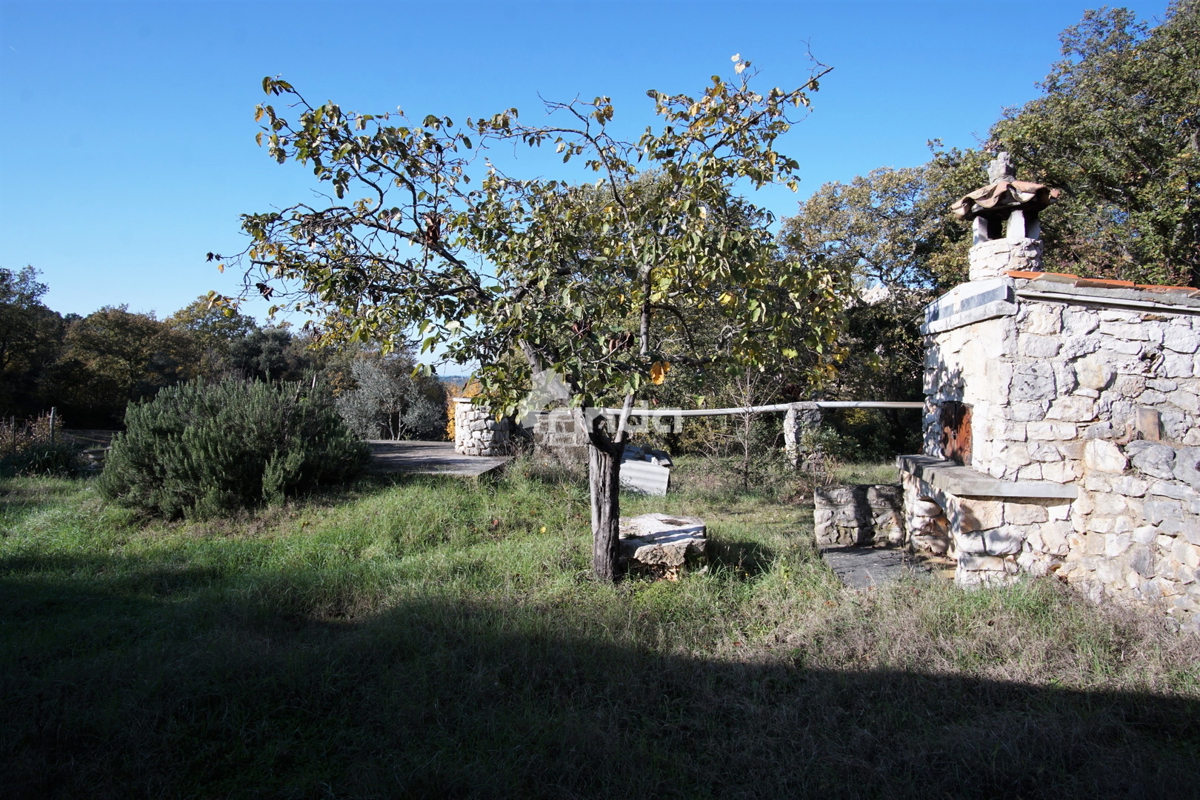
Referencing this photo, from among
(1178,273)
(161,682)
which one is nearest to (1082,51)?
(1178,273)

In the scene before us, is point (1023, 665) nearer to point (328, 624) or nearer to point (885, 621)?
point (885, 621)

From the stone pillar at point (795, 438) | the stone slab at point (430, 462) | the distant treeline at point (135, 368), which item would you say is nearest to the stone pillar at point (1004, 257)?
the stone pillar at point (795, 438)

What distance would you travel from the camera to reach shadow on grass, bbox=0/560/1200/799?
2.71m

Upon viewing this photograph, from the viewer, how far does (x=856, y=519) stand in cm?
607

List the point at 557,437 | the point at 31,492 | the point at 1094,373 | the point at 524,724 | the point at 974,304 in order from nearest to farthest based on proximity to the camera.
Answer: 1. the point at 524,724
2. the point at 1094,373
3. the point at 974,304
4. the point at 31,492
5. the point at 557,437

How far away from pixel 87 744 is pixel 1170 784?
459 cm

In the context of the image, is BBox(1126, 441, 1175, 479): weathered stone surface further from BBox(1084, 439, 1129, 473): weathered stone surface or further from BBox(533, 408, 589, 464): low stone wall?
BBox(533, 408, 589, 464): low stone wall

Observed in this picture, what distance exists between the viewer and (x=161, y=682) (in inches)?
133

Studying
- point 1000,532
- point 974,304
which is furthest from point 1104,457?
point 974,304

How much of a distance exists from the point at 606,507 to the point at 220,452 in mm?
5048

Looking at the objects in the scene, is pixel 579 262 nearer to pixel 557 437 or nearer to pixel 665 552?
pixel 665 552

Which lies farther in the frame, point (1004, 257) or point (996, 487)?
point (1004, 257)

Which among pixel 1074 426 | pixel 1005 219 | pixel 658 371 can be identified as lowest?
pixel 1074 426

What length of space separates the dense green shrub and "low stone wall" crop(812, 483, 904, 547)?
582 centimetres
